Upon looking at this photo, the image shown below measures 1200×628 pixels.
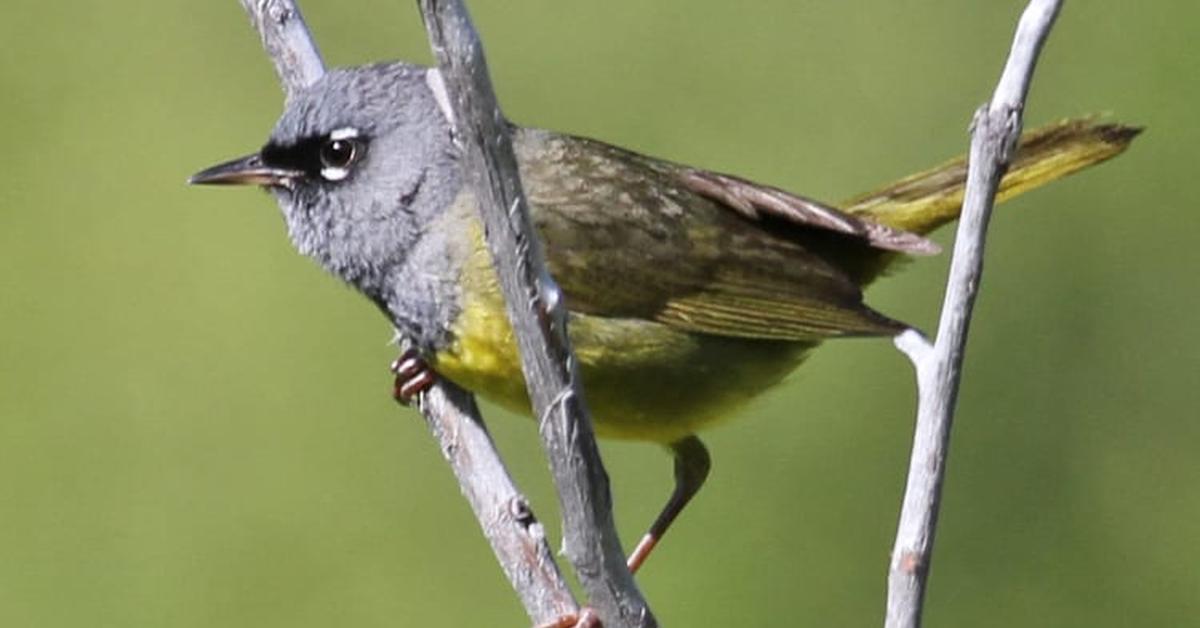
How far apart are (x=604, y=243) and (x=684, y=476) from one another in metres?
0.52

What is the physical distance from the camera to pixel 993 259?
14.4 feet

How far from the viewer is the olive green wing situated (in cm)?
330

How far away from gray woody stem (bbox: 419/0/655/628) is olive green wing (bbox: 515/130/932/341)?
3.34 ft

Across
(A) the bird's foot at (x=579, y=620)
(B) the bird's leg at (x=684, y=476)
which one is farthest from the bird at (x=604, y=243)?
(A) the bird's foot at (x=579, y=620)

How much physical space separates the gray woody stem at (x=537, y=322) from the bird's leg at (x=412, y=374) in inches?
39.3

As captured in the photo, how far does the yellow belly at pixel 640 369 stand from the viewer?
311 cm

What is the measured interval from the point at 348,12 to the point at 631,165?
5.04ft

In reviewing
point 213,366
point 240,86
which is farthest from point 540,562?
point 240,86

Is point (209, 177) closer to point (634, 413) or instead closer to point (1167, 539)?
point (634, 413)

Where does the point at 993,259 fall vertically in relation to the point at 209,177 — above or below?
A: below

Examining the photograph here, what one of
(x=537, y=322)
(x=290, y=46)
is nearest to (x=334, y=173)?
(x=290, y=46)

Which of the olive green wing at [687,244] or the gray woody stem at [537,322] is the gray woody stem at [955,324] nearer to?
the gray woody stem at [537,322]

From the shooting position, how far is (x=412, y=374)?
10.8ft

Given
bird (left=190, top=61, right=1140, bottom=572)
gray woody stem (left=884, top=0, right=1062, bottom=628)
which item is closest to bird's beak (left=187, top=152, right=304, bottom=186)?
bird (left=190, top=61, right=1140, bottom=572)
